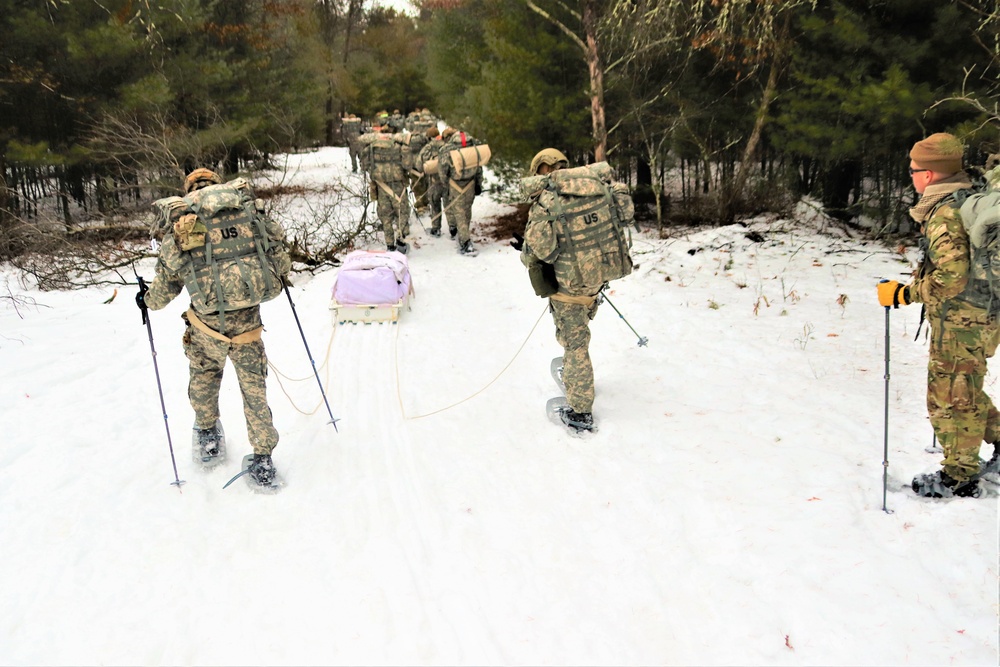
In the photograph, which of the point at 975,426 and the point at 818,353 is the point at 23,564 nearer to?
the point at 975,426

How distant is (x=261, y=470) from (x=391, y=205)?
775 centimetres

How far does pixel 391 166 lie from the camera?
1152cm

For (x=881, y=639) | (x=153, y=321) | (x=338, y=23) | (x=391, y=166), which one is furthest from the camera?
(x=338, y=23)

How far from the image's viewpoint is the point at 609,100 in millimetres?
12445

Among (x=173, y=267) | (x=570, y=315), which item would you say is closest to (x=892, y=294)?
(x=570, y=315)

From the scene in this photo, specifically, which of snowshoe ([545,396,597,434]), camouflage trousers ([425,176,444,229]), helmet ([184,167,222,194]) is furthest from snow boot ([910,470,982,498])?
camouflage trousers ([425,176,444,229])

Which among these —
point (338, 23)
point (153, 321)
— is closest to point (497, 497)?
point (153, 321)

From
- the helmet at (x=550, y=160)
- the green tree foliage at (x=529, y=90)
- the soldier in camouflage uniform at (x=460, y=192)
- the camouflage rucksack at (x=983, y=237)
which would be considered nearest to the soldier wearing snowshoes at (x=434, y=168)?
the soldier in camouflage uniform at (x=460, y=192)

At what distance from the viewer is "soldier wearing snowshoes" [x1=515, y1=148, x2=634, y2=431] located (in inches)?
195

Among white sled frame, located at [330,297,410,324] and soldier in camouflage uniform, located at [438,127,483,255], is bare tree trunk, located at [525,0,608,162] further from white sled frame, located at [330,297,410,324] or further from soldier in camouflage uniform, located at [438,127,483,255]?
white sled frame, located at [330,297,410,324]

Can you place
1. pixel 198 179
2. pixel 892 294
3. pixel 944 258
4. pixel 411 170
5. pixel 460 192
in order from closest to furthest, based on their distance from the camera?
pixel 944 258 < pixel 892 294 < pixel 198 179 < pixel 460 192 < pixel 411 170

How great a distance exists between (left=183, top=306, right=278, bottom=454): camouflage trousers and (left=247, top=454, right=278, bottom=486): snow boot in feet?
0.17

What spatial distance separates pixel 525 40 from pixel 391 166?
3.68 metres

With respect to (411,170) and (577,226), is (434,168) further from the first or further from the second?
(577,226)
